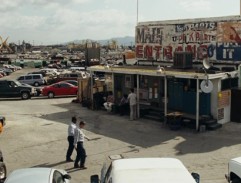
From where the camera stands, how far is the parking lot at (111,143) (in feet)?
46.3

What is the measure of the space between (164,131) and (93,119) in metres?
5.01

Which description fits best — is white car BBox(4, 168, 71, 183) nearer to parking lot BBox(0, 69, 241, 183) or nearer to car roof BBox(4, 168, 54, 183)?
car roof BBox(4, 168, 54, 183)

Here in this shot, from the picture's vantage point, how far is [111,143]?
17.1 meters

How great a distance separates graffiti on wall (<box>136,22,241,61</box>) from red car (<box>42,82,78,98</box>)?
832 centimetres

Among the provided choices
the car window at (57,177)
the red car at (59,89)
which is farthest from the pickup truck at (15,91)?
the car window at (57,177)

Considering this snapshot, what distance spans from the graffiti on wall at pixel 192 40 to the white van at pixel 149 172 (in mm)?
14980

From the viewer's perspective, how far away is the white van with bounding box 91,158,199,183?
631 centimetres

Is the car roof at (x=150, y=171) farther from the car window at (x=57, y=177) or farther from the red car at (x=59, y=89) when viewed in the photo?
the red car at (x=59, y=89)

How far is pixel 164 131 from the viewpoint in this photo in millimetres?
19172

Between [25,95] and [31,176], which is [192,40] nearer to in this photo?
[25,95]

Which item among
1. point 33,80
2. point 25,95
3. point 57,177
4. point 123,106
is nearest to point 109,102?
point 123,106

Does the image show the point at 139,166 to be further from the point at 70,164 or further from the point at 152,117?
the point at 152,117

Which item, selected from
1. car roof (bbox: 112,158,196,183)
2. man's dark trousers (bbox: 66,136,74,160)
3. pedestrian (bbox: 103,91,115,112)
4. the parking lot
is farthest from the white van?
pedestrian (bbox: 103,91,115,112)

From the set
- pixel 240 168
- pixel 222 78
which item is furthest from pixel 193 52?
pixel 240 168
